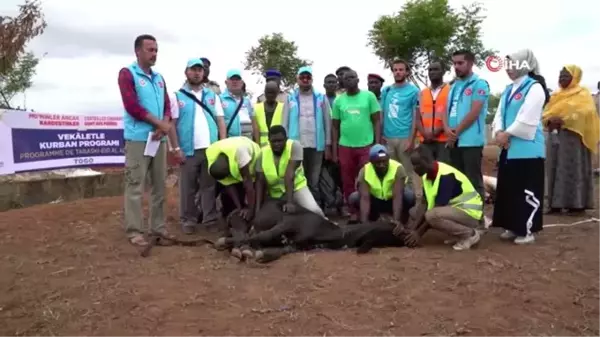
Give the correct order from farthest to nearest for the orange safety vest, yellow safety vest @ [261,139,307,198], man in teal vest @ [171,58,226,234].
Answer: the orange safety vest
man in teal vest @ [171,58,226,234]
yellow safety vest @ [261,139,307,198]

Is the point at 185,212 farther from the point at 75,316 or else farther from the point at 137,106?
the point at 75,316

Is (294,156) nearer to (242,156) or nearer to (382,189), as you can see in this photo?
(242,156)

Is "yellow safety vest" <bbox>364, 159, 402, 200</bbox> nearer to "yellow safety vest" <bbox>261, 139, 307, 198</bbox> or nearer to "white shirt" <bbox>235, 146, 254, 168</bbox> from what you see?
"yellow safety vest" <bbox>261, 139, 307, 198</bbox>

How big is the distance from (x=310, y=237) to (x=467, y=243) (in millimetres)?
1350

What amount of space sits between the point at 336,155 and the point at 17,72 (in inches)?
619

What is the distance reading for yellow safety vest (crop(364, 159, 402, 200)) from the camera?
19.1 feet

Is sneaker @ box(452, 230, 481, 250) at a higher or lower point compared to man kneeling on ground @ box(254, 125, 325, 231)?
lower

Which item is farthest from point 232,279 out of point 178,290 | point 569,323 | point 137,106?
point 569,323

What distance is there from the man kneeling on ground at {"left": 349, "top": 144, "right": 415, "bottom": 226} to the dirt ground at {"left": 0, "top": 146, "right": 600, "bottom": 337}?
43 centimetres

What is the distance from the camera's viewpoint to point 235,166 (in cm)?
577

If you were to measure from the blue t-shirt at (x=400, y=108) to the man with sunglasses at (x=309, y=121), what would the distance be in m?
0.68

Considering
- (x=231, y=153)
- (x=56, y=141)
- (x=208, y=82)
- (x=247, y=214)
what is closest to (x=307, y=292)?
(x=247, y=214)

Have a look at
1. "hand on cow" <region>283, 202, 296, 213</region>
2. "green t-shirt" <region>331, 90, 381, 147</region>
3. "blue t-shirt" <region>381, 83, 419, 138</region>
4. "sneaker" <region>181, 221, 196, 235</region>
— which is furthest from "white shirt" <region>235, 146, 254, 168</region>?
"blue t-shirt" <region>381, 83, 419, 138</region>

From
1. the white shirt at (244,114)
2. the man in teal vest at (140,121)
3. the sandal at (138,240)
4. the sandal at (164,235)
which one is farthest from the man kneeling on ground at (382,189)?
the sandal at (138,240)
